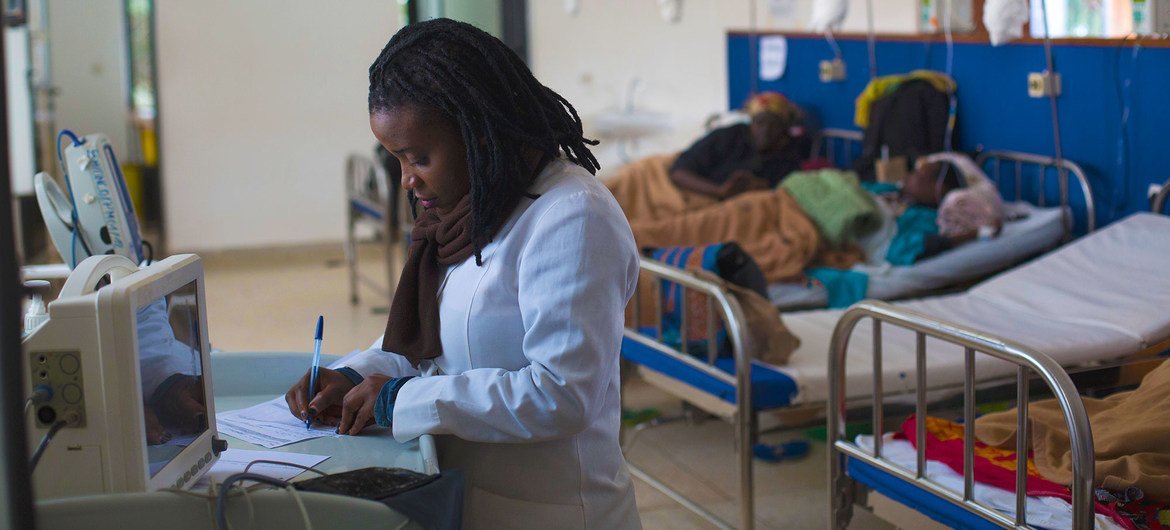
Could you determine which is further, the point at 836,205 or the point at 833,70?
the point at 833,70

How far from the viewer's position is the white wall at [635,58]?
7.29 metres

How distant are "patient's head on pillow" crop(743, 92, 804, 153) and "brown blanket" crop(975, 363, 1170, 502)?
294 cm

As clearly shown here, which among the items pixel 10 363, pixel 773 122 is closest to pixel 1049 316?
pixel 773 122

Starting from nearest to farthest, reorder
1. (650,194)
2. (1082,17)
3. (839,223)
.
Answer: (839,223) < (1082,17) < (650,194)

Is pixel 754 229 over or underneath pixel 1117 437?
over

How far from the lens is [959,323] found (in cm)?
295

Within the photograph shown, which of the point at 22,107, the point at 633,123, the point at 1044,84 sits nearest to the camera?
the point at 1044,84

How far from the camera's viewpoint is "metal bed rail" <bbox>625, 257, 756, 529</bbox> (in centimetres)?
275

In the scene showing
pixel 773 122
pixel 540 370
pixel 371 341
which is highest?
pixel 773 122

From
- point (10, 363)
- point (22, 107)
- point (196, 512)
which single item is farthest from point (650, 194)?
point (10, 363)

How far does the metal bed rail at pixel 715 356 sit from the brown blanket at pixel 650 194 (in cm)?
154

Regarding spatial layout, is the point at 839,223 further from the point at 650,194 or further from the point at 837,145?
the point at 837,145

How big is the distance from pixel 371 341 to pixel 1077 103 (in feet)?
9.81

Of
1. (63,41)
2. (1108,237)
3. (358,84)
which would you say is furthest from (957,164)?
(63,41)
